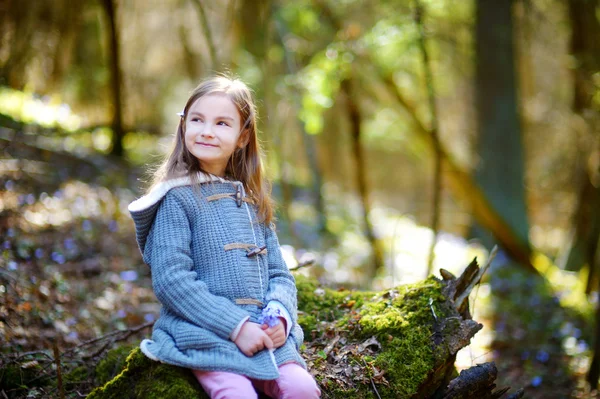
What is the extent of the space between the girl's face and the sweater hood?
0.58ft

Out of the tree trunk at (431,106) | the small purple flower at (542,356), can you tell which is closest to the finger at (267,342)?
the tree trunk at (431,106)

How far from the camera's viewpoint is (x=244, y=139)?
2.89m

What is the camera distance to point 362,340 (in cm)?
315

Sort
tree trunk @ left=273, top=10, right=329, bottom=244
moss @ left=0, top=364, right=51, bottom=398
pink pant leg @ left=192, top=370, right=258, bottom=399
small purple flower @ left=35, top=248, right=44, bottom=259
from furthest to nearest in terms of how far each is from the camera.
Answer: tree trunk @ left=273, top=10, right=329, bottom=244 < small purple flower @ left=35, top=248, right=44, bottom=259 < moss @ left=0, top=364, right=51, bottom=398 < pink pant leg @ left=192, top=370, right=258, bottom=399

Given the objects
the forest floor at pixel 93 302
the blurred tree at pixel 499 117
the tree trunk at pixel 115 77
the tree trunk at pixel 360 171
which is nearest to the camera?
the forest floor at pixel 93 302

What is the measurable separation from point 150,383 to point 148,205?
0.85 metres

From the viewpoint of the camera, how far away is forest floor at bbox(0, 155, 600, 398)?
12.1 feet

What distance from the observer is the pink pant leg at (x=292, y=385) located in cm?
238

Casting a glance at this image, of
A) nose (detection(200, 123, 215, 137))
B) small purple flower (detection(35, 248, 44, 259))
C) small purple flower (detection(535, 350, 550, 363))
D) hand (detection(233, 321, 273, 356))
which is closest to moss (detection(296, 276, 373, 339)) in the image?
hand (detection(233, 321, 273, 356))

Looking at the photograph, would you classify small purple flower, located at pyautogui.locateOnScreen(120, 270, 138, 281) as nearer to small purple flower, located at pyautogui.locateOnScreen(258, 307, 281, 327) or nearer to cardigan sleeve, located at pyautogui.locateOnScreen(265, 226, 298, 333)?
cardigan sleeve, located at pyautogui.locateOnScreen(265, 226, 298, 333)

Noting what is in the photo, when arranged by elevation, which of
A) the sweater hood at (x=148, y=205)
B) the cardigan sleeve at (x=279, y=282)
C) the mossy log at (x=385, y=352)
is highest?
→ the sweater hood at (x=148, y=205)

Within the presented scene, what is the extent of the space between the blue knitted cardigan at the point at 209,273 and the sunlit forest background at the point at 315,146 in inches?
48.3

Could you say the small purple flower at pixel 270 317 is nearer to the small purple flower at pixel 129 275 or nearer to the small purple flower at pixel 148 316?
the small purple flower at pixel 148 316

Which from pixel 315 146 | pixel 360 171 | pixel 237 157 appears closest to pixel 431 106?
pixel 360 171
